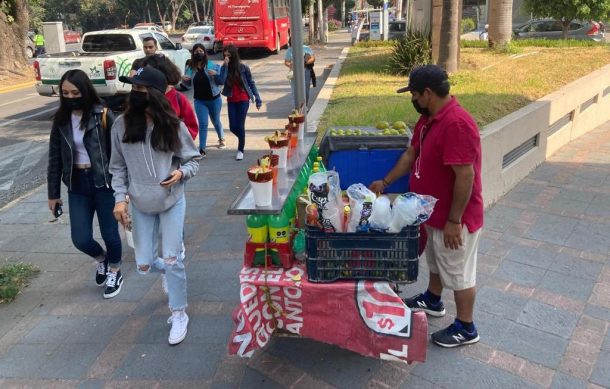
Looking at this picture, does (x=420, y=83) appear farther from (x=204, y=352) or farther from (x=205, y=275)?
(x=205, y=275)

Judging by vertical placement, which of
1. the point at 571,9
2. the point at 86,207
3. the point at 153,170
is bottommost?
the point at 86,207

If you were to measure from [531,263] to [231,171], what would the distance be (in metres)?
4.18

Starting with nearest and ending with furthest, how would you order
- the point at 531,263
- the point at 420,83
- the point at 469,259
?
1. the point at 420,83
2. the point at 469,259
3. the point at 531,263

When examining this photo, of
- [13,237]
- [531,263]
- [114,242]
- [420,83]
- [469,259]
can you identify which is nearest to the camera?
[420,83]

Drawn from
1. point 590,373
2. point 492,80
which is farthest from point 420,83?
point 492,80

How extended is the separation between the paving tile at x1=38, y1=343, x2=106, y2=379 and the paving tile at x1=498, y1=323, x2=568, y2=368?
8.66 ft

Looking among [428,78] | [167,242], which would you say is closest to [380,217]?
[428,78]

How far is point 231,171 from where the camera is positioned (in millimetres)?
7324

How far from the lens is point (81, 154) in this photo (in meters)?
3.82

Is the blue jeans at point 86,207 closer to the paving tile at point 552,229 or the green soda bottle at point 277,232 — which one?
the green soda bottle at point 277,232

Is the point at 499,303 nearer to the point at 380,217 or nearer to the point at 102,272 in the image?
the point at 380,217

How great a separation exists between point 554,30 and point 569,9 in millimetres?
5089

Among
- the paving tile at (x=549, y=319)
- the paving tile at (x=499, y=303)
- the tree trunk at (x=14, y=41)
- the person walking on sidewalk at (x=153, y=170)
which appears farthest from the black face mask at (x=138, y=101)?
the tree trunk at (x=14, y=41)

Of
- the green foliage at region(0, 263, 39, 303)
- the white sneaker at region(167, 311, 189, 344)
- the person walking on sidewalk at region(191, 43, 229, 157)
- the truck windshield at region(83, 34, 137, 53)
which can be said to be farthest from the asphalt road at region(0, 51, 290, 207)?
the white sneaker at region(167, 311, 189, 344)
